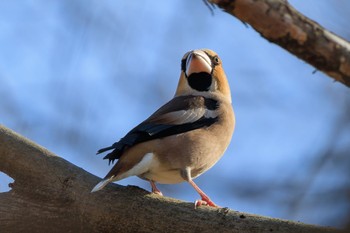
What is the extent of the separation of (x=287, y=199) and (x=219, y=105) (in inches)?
46.2

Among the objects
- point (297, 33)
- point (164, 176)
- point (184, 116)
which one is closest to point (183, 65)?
point (184, 116)

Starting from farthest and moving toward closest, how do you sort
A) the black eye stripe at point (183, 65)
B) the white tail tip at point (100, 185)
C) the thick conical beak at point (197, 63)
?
the black eye stripe at point (183, 65) < the thick conical beak at point (197, 63) < the white tail tip at point (100, 185)

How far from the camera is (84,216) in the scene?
405 centimetres

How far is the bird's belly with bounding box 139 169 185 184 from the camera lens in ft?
15.6

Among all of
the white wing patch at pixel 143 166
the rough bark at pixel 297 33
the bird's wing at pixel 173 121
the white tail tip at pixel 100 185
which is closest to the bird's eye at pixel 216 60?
the bird's wing at pixel 173 121

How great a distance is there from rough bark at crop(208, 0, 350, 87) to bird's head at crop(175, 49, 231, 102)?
10.4 feet

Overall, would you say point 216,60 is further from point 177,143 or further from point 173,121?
point 177,143

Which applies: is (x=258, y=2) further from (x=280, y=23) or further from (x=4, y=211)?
(x=4, y=211)

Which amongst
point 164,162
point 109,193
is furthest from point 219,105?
point 109,193

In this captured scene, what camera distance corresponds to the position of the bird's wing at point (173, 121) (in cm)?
463

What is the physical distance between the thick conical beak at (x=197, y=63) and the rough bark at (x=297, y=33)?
10.4 feet

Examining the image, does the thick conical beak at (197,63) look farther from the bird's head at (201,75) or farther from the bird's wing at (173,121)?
the bird's wing at (173,121)

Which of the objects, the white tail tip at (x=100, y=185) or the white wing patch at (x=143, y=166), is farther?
the white wing patch at (x=143, y=166)

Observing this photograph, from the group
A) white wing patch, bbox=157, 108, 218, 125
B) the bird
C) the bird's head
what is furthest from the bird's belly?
the bird's head
